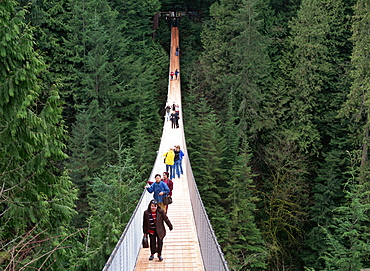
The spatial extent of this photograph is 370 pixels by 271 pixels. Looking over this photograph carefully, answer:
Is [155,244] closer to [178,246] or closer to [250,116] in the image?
[178,246]

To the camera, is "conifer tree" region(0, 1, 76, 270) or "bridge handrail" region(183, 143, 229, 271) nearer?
"bridge handrail" region(183, 143, 229, 271)

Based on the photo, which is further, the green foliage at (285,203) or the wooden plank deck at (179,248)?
the green foliage at (285,203)

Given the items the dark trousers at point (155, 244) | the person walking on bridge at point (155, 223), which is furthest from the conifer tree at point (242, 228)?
the person walking on bridge at point (155, 223)

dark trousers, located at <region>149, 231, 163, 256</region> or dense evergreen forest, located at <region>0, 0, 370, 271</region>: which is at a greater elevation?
dense evergreen forest, located at <region>0, 0, 370, 271</region>

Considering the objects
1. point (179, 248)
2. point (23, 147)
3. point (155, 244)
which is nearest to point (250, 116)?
point (179, 248)

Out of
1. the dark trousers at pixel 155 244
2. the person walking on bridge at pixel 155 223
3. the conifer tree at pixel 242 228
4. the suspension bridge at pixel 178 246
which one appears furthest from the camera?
the conifer tree at pixel 242 228

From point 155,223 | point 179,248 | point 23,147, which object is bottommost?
point 179,248

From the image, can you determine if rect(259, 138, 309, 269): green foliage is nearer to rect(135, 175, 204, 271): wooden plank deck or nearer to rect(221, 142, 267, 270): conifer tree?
rect(221, 142, 267, 270): conifer tree

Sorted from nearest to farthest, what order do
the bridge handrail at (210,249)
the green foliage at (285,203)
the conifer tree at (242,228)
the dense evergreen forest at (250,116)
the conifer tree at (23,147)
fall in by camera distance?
the bridge handrail at (210,249) < the conifer tree at (23,147) < the conifer tree at (242,228) < the dense evergreen forest at (250,116) < the green foliage at (285,203)

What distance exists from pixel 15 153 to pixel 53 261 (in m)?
2.19

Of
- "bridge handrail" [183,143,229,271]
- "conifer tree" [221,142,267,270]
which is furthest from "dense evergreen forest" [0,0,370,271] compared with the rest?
"bridge handrail" [183,143,229,271]

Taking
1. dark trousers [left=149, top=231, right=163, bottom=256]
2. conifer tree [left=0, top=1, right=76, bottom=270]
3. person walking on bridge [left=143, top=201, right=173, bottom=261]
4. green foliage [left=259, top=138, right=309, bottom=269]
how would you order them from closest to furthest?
person walking on bridge [left=143, top=201, right=173, bottom=261] → dark trousers [left=149, top=231, right=163, bottom=256] → conifer tree [left=0, top=1, right=76, bottom=270] → green foliage [left=259, top=138, right=309, bottom=269]

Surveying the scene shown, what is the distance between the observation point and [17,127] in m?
7.55

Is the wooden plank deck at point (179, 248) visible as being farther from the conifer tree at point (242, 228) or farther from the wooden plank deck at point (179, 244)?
the conifer tree at point (242, 228)
